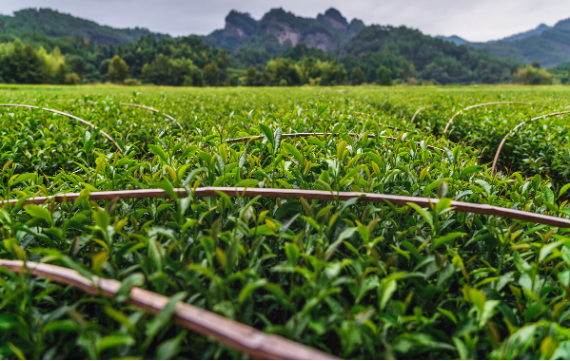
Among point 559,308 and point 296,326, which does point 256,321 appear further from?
point 559,308

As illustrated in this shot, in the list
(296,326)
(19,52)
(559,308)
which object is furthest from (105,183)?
(19,52)

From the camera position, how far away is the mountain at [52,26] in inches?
5608

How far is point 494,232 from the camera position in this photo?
1.22m

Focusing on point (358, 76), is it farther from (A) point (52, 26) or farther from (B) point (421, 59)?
(A) point (52, 26)

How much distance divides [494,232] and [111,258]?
1514 millimetres

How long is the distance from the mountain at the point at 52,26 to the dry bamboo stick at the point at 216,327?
159m

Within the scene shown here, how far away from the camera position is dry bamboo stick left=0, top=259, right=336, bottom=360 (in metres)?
0.65

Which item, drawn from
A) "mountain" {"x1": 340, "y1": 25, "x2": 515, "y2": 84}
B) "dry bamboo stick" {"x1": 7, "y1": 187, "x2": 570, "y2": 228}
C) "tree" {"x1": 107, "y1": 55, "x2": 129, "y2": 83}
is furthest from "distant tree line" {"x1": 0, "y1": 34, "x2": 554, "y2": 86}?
"dry bamboo stick" {"x1": 7, "y1": 187, "x2": 570, "y2": 228}

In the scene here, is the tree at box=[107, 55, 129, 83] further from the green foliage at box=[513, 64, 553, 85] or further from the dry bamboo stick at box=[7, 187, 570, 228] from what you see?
the green foliage at box=[513, 64, 553, 85]

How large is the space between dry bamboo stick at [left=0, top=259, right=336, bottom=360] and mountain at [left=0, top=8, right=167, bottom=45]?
159m

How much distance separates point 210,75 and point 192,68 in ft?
15.6

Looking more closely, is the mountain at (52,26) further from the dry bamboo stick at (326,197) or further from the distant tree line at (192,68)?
the dry bamboo stick at (326,197)

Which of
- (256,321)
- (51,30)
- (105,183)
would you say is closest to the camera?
(256,321)

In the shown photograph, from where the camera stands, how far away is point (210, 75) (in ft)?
247
